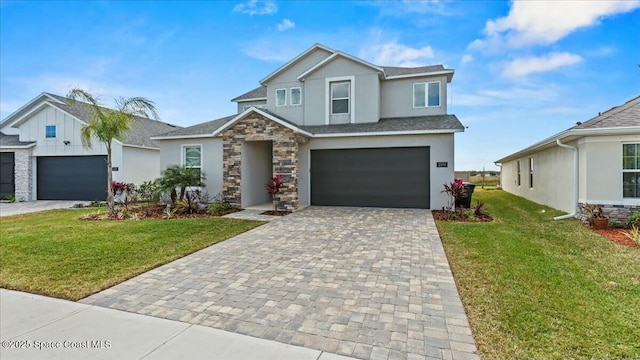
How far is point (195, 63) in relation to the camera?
16266mm

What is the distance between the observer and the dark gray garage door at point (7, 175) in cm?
1777

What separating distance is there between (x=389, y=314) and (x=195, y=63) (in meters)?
16.6

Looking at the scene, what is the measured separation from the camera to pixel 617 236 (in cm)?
789

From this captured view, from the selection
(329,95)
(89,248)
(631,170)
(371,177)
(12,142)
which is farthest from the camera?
(12,142)

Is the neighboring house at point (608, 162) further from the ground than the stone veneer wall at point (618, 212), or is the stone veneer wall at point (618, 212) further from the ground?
the neighboring house at point (608, 162)

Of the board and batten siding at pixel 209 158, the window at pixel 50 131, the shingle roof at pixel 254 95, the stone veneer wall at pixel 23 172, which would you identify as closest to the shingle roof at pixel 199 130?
the board and batten siding at pixel 209 158

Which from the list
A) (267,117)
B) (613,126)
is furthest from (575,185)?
(267,117)

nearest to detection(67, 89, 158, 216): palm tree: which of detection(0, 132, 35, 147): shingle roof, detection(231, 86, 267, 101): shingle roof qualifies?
detection(231, 86, 267, 101): shingle roof

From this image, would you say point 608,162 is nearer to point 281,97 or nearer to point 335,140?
point 335,140

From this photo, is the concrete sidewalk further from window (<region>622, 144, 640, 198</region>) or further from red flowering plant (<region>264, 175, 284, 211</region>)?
window (<region>622, 144, 640, 198</region>)

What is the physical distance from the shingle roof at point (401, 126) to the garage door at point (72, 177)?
11992 mm

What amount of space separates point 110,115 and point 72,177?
30.4ft

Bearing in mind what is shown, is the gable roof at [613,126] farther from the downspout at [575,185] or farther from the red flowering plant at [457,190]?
the red flowering plant at [457,190]

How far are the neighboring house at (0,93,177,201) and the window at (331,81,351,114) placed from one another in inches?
440
